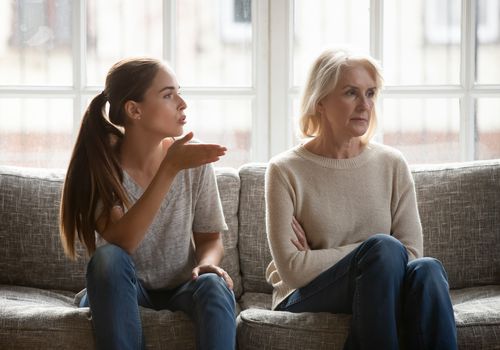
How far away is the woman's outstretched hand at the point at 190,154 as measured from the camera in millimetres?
2496

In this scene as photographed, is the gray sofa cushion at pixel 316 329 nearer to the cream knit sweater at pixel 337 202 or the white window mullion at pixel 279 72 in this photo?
the cream knit sweater at pixel 337 202

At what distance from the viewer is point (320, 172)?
2.76 meters

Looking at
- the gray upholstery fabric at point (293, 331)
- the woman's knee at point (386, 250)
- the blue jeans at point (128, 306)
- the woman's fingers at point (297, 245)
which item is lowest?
the gray upholstery fabric at point (293, 331)

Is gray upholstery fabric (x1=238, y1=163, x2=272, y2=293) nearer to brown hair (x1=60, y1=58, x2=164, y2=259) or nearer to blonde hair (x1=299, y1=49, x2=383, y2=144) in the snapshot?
blonde hair (x1=299, y1=49, x2=383, y2=144)

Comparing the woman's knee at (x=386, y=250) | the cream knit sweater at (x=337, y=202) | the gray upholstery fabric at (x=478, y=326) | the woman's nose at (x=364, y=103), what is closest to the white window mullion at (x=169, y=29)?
the cream knit sweater at (x=337, y=202)

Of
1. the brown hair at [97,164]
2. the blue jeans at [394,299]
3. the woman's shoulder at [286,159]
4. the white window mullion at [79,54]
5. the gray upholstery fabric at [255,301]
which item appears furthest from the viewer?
the white window mullion at [79,54]

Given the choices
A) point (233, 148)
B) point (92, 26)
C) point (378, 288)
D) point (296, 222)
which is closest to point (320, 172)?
point (296, 222)

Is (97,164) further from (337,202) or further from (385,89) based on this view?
(385,89)

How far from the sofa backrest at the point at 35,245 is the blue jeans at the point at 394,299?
727 mm

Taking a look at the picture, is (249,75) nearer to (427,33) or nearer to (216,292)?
(427,33)

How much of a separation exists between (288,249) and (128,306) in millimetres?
510

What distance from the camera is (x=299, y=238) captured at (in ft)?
8.81

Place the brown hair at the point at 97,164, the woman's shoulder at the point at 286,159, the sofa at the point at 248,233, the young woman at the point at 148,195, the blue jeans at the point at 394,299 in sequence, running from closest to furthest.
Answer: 1. the blue jeans at the point at 394,299
2. the young woman at the point at 148,195
3. the brown hair at the point at 97,164
4. the woman's shoulder at the point at 286,159
5. the sofa at the point at 248,233

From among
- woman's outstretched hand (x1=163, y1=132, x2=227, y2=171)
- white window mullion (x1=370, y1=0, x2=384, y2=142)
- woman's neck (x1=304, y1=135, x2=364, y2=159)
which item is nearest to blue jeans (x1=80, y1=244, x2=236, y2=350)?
woman's outstretched hand (x1=163, y1=132, x2=227, y2=171)
